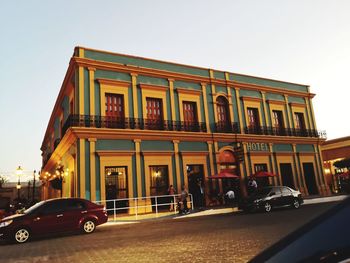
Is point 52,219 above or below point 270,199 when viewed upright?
above

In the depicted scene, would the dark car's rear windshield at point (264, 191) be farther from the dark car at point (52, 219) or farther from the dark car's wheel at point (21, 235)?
the dark car's wheel at point (21, 235)

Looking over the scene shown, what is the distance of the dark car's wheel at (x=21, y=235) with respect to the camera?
393 inches

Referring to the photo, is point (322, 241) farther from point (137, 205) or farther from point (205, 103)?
point (205, 103)

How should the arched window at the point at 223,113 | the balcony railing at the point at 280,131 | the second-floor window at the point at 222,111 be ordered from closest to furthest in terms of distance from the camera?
the arched window at the point at 223,113 → the second-floor window at the point at 222,111 → the balcony railing at the point at 280,131

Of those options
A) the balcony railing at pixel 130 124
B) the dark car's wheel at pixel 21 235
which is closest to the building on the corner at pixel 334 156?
the balcony railing at pixel 130 124

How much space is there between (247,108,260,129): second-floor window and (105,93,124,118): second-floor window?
10.9 metres

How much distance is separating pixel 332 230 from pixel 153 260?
17.2 ft

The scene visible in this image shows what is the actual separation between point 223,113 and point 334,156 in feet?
65.9

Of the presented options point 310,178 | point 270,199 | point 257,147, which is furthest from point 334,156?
point 270,199

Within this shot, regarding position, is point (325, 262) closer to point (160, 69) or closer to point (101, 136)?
point (101, 136)

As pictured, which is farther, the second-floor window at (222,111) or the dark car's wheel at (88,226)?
the second-floor window at (222,111)

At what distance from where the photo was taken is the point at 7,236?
9.84 metres

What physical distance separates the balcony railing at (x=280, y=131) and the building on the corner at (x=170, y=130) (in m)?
0.09

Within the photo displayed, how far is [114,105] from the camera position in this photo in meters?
19.1
